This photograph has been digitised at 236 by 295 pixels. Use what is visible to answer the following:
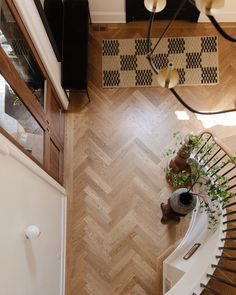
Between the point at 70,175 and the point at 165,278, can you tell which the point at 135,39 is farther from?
the point at 165,278

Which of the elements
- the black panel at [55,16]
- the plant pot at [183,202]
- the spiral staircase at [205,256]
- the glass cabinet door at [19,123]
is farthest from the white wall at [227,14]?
the glass cabinet door at [19,123]

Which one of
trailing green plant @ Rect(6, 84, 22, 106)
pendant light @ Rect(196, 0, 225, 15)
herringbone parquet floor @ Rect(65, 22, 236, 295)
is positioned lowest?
herringbone parquet floor @ Rect(65, 22, 236, 295)

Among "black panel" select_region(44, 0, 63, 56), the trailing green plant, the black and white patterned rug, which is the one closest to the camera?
the trailing green plant

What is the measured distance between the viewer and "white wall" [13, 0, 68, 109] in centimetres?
217

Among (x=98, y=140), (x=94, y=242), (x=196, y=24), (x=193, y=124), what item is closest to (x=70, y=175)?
(x=98, y=140)

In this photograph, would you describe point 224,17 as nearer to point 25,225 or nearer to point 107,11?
point 107,11

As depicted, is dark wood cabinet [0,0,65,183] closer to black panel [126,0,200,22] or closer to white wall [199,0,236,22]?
black panel [126,0,200,22]

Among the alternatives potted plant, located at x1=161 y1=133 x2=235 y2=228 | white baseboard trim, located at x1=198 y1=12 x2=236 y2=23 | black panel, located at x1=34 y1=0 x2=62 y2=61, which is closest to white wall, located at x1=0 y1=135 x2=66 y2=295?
potted plant, located at x1=161 y1=133 x2=235 y2=228

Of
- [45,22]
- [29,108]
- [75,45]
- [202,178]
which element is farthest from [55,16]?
[202,178]

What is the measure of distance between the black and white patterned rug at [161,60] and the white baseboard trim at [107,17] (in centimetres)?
28

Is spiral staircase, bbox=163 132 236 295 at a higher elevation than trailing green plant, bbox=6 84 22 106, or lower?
lower

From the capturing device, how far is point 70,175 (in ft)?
11.7

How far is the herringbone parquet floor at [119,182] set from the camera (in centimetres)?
332

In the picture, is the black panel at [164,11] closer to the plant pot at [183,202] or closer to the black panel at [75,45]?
the black panel at [75,45]
